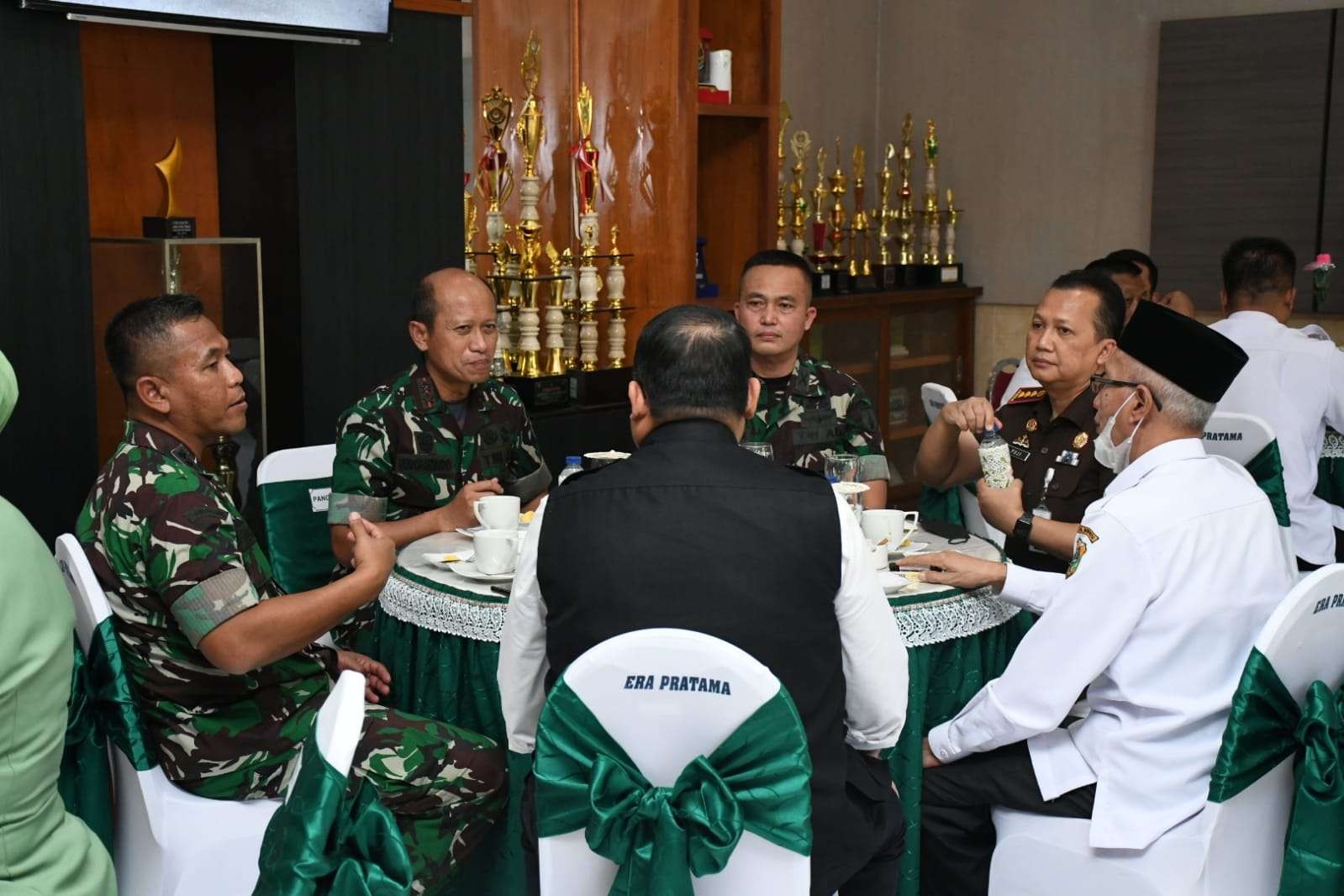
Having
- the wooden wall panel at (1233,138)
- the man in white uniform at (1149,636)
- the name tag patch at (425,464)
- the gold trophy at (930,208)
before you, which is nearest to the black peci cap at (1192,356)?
the man in white uniform at (1149,636)

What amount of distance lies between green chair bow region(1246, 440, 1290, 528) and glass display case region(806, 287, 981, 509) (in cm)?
286

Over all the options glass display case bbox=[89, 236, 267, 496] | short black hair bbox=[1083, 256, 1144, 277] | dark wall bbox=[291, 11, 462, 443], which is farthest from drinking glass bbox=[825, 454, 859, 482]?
short black hair bbox=[1083, 256, 1144, 277]

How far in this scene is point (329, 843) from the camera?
5.17ft

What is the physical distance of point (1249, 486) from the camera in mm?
2361

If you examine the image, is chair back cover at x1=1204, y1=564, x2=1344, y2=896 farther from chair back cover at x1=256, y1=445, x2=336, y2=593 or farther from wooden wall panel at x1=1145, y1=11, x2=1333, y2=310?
wooden wall panel at x1=1145, y1=11, x2=1333, y2=310

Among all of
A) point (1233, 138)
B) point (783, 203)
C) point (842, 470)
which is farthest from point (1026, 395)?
point (1233, 138)

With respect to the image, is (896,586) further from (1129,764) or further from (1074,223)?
(1074,223)

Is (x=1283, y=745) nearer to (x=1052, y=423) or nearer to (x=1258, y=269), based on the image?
(x=1052, y=423)

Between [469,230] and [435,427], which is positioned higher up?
[469,230]

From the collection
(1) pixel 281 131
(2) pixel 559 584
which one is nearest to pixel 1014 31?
(1) pixel 281 131

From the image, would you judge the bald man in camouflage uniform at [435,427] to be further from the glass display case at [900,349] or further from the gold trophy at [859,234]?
the gold trophy at [859,234]

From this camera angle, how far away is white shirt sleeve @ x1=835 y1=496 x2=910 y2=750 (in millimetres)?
1896

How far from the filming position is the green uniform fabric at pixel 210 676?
7.25ft

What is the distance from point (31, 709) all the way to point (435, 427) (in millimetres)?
1804
